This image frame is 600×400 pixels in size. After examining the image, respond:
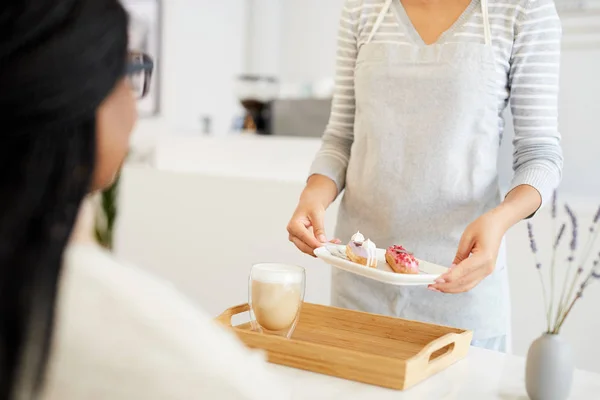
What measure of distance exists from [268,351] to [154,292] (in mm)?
620

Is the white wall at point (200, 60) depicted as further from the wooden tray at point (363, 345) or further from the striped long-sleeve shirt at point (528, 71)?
the wooden tray at point (363, 345)

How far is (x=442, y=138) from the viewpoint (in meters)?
1.48

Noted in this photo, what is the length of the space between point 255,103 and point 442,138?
243 cm

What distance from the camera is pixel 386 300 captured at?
1.51 meters

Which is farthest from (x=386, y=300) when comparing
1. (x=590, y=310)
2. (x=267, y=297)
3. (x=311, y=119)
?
(x=311, y=119)

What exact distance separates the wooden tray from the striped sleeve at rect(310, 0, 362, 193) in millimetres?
365

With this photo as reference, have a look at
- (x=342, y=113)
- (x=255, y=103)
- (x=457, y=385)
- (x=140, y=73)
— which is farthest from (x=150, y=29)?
(x=140, y=73)

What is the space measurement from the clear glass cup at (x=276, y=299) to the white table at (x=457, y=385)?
122 mm

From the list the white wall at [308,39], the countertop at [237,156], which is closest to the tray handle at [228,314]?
the countertop at [237,156]

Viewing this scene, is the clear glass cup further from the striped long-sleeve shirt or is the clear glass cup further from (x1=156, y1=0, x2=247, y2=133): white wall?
(x1=156, y1=0, x2=247, y2=133): white wall

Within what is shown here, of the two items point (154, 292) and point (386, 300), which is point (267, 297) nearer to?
point (386, 300)

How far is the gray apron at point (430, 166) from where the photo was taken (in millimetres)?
1474

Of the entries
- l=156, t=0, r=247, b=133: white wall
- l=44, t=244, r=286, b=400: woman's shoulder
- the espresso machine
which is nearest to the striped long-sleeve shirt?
l=44, t=244, r=286, b=400: woman's shoulder

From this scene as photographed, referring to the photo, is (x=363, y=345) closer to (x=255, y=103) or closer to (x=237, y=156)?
(x=237, y=156)
